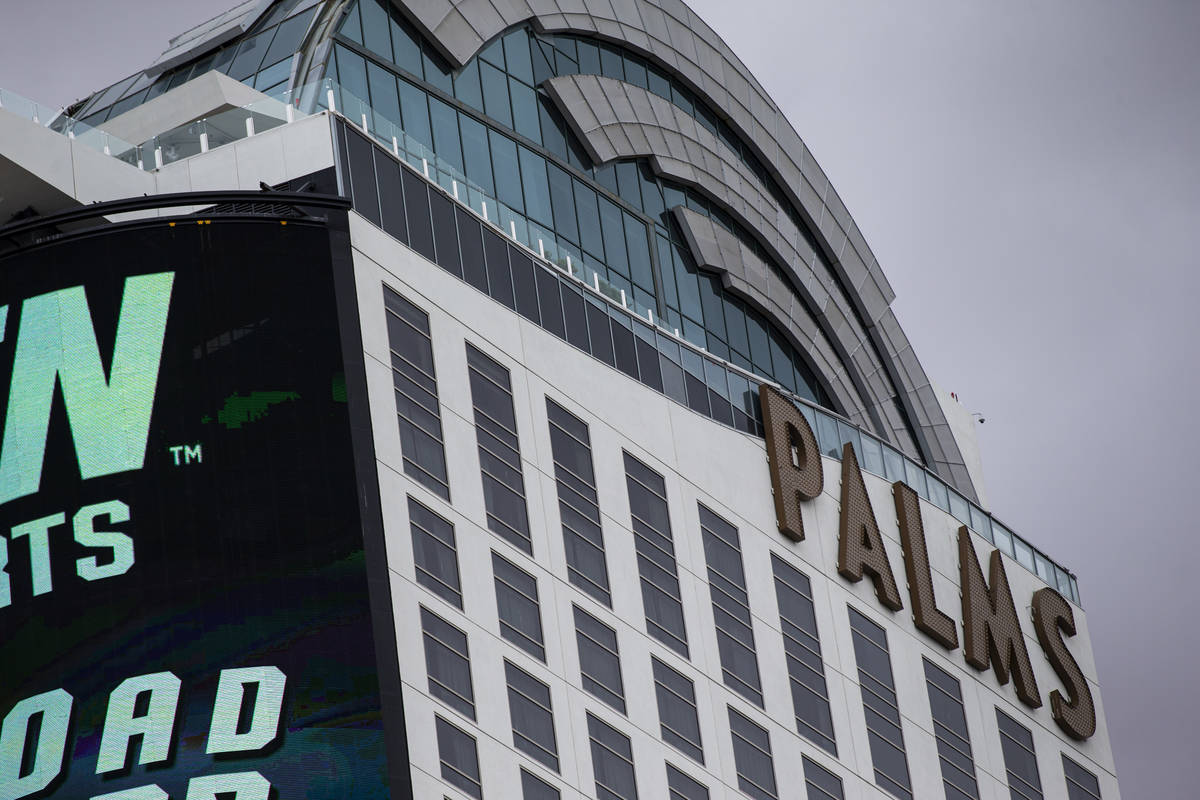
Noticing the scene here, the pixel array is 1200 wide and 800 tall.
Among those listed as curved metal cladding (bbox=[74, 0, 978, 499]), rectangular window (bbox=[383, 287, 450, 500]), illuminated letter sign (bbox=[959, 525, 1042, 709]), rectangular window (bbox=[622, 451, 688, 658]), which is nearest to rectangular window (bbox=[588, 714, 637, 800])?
rectangular window (bbox=[622, 451, 688, 658])

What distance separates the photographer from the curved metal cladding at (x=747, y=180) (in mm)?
72625

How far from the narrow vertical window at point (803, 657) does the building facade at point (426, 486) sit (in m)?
0.12

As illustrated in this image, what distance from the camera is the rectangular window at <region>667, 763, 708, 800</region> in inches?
2223

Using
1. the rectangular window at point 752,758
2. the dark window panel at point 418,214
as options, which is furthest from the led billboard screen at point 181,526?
the rectangular window at point 752,758

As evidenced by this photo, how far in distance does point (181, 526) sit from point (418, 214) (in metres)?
11.2

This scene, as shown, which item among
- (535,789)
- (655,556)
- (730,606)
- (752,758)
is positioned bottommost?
(535,789)

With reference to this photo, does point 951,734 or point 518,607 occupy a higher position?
point 951,734

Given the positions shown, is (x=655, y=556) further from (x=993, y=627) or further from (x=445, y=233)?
(x=993, y=627)

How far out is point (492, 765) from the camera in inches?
2005

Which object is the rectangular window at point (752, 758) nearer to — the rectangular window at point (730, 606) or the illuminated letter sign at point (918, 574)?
the rectangular window at point (730, 606)

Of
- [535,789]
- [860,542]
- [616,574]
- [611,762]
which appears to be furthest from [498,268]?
[860,542]

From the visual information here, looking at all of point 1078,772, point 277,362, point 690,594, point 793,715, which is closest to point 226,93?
point 277,362

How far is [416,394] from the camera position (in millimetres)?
53594

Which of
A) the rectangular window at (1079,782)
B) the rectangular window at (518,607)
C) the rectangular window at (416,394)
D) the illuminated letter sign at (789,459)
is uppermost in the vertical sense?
the illuminated letter sign at (789,459)
